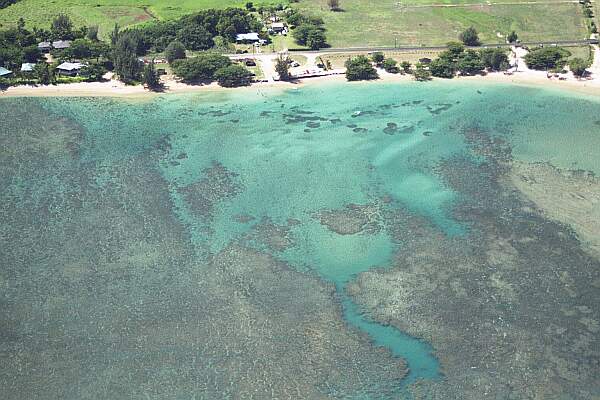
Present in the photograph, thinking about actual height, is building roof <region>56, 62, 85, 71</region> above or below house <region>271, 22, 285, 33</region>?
above

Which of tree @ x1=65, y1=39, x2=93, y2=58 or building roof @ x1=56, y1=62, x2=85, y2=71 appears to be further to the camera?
tree @ x1=65, y1=39, x2=93, y2=58

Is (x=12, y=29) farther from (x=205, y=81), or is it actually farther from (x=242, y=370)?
(x=242, y=370)

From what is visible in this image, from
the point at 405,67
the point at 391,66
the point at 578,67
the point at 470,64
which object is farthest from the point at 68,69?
the point at 578,67

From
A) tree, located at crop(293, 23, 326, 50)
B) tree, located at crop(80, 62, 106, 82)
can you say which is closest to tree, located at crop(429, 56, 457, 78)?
tree, located at crop(293, 23, 326, 50)

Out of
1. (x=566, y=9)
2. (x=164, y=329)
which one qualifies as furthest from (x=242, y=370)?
(x=566, y=9)

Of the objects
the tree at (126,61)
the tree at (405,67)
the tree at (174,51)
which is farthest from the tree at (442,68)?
the tree at (126,61)

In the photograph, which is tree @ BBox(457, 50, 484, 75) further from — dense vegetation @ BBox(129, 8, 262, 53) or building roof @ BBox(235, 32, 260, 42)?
dense vegetation @ BBox(129, 8, 262, 53)
